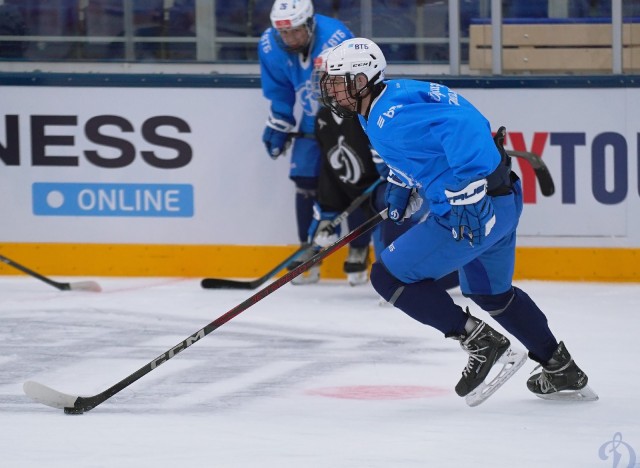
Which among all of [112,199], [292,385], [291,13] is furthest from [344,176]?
[292,385]

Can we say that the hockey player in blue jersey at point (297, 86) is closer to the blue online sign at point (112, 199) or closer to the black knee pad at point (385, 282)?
the blue online sign at point (112, 199)

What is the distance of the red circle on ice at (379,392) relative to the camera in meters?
3.62

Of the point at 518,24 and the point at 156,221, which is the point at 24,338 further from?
the point at 518,24

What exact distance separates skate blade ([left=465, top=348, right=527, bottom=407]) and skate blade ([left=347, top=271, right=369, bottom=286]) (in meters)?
2.25

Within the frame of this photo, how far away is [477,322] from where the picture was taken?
341 centimetres

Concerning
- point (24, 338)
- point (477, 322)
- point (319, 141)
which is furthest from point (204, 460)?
point (319, 141)

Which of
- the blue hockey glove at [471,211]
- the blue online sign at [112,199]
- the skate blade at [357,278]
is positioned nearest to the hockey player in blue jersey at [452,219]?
the blue hockey glove at [471,211]

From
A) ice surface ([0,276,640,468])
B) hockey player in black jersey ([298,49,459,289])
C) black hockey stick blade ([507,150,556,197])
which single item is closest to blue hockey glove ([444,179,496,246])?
ice surface ([0,276,640,468])

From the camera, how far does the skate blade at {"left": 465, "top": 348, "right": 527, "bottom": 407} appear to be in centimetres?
340

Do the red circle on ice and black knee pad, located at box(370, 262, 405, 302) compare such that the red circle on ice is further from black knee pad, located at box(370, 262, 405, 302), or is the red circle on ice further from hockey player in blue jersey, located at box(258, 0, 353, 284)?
hockey player in blue jersey, located at box(258, 0, 353, 284)

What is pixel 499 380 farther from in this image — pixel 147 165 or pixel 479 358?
pixel 147 165

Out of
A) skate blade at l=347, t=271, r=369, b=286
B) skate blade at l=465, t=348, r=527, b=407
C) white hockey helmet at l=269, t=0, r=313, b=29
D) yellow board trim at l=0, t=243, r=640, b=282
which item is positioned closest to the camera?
skate blade at l=465, t=348, r=527, b=407

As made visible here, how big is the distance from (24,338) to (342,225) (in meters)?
1.78

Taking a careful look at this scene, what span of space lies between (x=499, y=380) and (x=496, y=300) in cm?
21
